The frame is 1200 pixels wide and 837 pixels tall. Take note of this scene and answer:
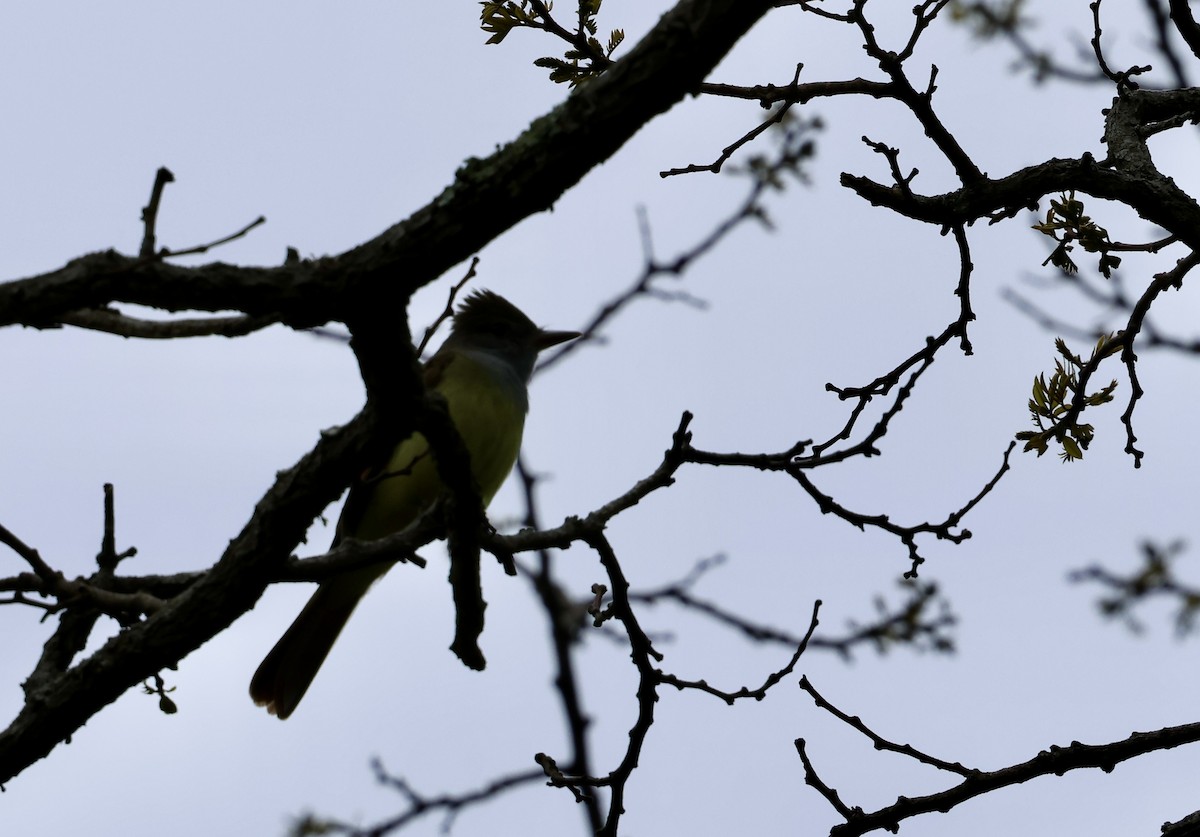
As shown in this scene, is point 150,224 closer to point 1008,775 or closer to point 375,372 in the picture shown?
point 375,372

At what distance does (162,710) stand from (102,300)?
6.52 feet

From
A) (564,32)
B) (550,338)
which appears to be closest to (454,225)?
(564,32)

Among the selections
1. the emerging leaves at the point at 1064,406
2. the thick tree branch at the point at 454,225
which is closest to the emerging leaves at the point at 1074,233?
the emerging leaves at the point at 1064,406

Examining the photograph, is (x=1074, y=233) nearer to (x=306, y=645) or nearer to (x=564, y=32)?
(x=564, y=32)

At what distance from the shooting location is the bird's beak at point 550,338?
7832 millimetres

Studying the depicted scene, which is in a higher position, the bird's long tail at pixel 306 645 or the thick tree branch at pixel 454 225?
the bird's long tail at pixel 306 645

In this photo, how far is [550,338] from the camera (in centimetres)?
788

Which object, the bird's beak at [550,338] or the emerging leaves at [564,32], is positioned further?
the bird's beak at [550,338]

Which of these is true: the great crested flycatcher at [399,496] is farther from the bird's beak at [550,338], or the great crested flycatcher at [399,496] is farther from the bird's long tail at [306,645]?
the bird's beak at [550,338]

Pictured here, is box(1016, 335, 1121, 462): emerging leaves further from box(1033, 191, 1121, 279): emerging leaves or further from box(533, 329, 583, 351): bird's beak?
box(533, 329, 583, 351): bird's beak

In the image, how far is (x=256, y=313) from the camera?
2.97m

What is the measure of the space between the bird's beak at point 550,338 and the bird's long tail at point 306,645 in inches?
68.9

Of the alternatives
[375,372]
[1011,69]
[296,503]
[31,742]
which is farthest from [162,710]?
[1011,69]

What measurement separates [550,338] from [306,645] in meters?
2.33
